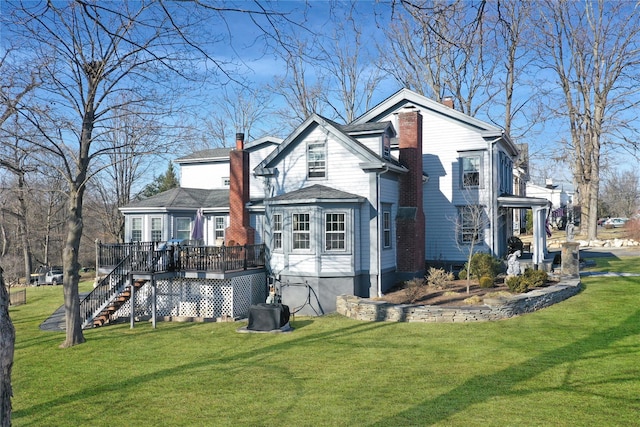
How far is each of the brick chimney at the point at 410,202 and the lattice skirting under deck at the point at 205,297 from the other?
595 centimetres

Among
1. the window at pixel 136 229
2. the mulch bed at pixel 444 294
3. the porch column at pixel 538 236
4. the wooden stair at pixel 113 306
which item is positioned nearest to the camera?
the mulch bed at pixel 444 294

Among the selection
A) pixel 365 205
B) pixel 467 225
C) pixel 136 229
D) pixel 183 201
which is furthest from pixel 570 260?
pixel 136 229

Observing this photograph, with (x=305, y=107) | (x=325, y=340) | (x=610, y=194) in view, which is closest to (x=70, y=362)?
(x=325, y=340)

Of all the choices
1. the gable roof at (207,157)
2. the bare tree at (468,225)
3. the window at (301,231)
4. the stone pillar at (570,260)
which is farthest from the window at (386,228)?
the gable roof at (207,157)

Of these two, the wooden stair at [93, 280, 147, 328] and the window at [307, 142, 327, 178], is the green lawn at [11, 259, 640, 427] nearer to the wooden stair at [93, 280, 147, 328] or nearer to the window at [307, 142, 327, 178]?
the wooden stair at [93, 280, 147, 328]

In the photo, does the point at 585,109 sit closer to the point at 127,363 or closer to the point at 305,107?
the point at 305,107

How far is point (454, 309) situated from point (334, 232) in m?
5.27

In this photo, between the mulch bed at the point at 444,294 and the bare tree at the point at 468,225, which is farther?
the bare tree at the point at 468,225

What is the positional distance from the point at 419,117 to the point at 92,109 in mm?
12609

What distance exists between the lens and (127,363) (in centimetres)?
1232

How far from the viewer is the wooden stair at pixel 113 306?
18.2 m

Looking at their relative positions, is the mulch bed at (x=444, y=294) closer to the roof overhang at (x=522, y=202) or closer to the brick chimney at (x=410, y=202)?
the brick chimney at (x=410, y=202)

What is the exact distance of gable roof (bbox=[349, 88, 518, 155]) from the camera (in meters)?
23.5

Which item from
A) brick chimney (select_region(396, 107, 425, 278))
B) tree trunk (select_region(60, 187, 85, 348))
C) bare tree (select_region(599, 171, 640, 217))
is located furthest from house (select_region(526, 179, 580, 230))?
tree trunk (select_region(60, 187, 85, 348))
